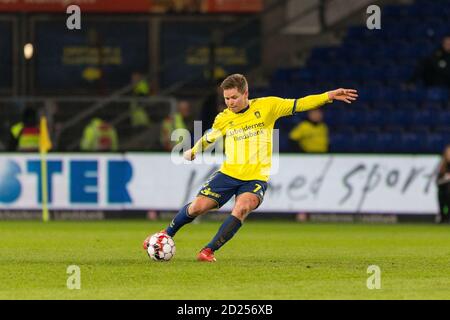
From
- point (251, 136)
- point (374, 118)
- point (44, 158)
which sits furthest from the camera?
point (374, 118)

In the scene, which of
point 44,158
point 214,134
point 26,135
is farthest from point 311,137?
point 214,134

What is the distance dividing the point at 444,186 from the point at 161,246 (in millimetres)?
9799

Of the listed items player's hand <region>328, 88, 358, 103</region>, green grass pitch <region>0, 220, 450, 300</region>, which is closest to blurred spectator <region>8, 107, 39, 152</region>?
green grass pitch <region>0, 220, 450, 300</region>

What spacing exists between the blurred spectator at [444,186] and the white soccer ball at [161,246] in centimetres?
969

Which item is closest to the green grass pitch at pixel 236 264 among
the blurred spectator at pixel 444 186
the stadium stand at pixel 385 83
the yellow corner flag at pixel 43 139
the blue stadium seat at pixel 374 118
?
the blurred spectator at pixel 444 186

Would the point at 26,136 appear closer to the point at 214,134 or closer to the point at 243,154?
the point at 214,134

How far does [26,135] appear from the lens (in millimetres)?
25406

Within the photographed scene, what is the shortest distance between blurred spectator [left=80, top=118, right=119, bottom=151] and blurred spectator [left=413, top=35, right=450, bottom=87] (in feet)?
19.3

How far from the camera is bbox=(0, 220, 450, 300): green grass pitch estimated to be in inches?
477

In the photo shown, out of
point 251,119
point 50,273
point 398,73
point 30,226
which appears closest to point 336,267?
point 251,119

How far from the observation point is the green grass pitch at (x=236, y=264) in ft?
39.7

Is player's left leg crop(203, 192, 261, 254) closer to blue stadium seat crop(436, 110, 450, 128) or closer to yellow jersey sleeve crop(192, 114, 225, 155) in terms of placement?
yellow jersey sleeve crop(192, 114, 225, 155)

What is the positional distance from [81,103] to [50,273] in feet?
48.8

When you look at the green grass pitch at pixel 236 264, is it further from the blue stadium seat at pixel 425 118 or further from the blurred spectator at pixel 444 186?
the blue stadium seat at pixel 425 118
